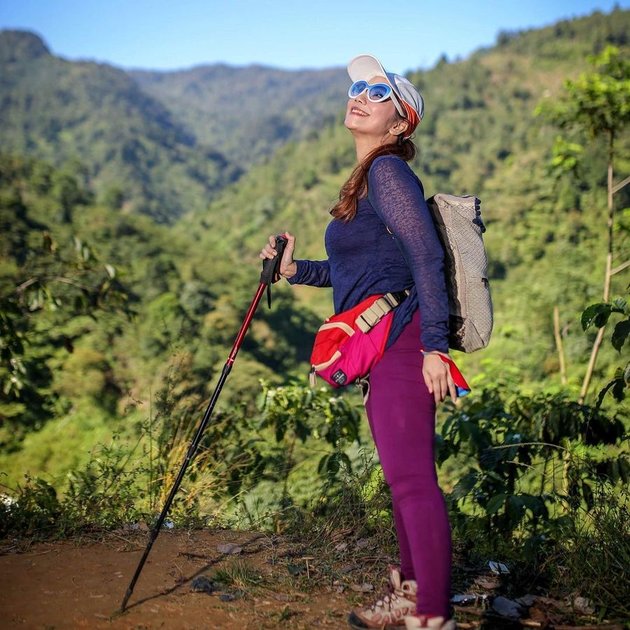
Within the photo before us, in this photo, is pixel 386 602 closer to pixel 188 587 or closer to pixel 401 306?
pixel 188 587

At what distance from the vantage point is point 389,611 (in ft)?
7.33

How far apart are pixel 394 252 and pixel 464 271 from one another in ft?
0.74

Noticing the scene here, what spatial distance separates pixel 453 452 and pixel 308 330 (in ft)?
110

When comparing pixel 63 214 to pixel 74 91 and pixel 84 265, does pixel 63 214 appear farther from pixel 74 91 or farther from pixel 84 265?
pixel 74 91

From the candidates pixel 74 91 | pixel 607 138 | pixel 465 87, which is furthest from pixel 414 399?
pixel 74 91

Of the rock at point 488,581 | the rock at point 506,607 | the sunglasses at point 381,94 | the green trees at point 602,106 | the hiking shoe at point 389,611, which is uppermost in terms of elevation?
the green trees at point 602,106

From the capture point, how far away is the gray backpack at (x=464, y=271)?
208 centimetres

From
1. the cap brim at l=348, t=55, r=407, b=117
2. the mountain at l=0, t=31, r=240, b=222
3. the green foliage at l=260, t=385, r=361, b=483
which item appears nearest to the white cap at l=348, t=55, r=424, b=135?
the cap brim at l=348, t=55, r=407, b=117

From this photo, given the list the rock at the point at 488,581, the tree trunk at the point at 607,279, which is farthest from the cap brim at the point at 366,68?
the tree trunk at the point at 607,279

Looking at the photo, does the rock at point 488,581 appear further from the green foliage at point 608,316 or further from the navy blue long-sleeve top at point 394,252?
the navy blue long-sleeve top at point 394,252

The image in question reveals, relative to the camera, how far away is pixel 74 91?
123 m

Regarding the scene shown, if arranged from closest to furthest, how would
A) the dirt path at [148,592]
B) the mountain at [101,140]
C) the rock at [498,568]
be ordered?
1. the dirt path at [148,592]
2. the rock at [498,568]
3. the mountain at [101,140]

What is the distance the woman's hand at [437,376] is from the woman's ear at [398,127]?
0.78 metres

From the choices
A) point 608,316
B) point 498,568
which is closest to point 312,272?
point 608,316
